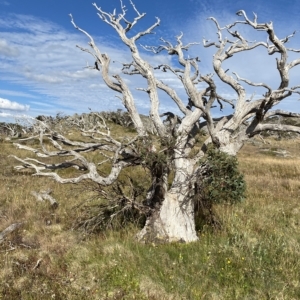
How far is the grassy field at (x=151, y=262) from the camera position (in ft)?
17.5

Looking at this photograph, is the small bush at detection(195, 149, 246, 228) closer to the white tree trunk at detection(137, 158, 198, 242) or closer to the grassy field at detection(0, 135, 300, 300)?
the white tree trunk at detection(137, 158, 198, 242)

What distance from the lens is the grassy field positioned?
535cm

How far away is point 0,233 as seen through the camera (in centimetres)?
762

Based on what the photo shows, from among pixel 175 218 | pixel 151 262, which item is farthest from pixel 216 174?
pixel 151 262

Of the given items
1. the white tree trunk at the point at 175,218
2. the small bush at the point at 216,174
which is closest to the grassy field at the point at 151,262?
the white tree trunk at the point at 175,218

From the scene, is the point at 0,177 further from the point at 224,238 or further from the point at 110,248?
the point at 224,238

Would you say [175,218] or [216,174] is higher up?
[216,174]

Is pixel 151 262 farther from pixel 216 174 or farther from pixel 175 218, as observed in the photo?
pixel 216 174

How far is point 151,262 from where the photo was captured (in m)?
6.16

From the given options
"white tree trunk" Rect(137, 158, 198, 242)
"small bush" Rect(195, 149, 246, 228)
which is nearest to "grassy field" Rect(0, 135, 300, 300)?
"white tree trunk" Rect(137, 158, 198, 242)

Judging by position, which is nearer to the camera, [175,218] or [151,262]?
[151,262]

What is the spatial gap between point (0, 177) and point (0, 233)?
27.7 feet

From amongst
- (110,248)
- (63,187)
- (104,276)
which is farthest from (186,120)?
(63,187)

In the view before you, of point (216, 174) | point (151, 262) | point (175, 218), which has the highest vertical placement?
point (216, 174)
